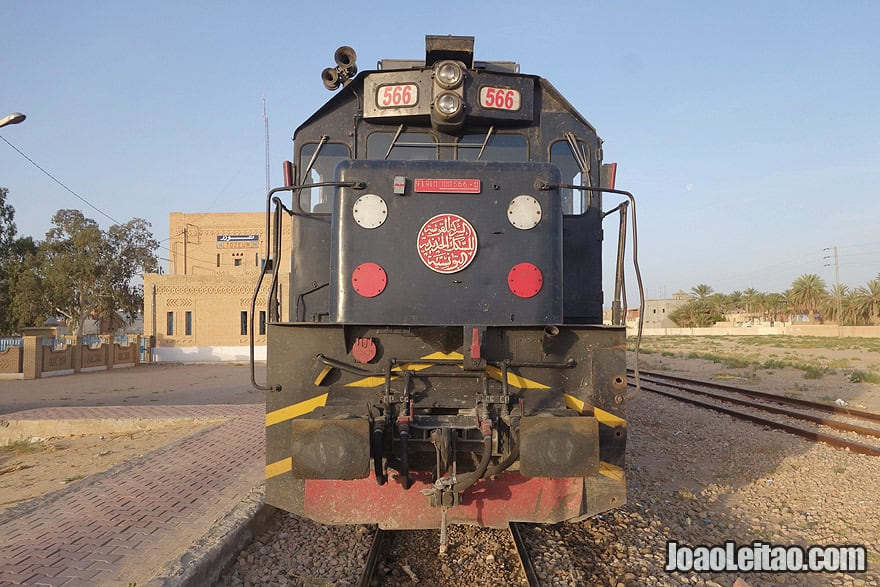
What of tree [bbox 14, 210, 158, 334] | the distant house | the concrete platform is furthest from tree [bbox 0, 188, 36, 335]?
the distant house

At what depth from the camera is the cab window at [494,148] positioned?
4613mm

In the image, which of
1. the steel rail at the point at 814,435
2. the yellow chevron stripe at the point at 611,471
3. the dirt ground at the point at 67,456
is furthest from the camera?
the steel rail at the point at 814,435

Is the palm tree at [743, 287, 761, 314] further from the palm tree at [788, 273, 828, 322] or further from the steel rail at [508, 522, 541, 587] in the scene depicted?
the steel rail at [508, 522, 541, 587]

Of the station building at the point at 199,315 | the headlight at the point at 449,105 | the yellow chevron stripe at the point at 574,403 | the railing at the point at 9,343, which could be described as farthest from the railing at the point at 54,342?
the yellow chevron stripe at the point at 574,403

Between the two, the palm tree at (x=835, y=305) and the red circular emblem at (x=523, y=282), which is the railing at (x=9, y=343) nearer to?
the red circular emblem at (x=523, y=282)

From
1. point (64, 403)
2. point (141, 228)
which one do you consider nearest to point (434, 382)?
point (64, 403)

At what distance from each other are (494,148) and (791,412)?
931cm

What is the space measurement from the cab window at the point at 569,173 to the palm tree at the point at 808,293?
6979 cm

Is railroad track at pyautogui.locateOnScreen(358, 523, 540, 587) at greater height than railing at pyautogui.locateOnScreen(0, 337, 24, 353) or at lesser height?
lesser

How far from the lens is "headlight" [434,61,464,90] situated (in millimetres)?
4371

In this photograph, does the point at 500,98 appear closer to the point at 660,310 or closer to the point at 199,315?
the point at 199,315

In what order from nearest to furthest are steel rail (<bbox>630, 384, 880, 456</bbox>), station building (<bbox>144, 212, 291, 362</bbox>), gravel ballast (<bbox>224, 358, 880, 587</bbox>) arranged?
gravel ballast (<bbox>224, 358, 880, 587</bbox>) → steel rail (<bbox>630, 384, 880, 456</bbox>) → station building (<bbox>144, 212, 291, 362</bbox>)

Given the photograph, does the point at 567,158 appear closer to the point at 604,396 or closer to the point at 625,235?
the point at 625,235

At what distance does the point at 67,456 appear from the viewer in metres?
9.38
